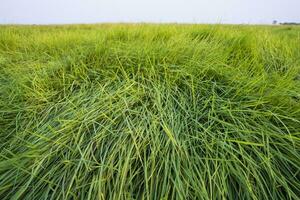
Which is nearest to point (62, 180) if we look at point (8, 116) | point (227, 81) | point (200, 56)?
point (8, 116)

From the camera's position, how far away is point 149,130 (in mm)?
937

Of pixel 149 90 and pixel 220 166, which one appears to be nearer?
pixel 220 166

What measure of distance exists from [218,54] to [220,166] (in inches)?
35.1

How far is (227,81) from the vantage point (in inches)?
50.3

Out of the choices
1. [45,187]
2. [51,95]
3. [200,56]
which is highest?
[200,56]

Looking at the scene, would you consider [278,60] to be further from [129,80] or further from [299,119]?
[129,80]

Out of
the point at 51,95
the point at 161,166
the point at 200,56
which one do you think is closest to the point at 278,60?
the point at 200,56

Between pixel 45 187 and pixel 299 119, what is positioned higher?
pixel 299 119

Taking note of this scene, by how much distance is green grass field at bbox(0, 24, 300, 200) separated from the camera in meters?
0.83

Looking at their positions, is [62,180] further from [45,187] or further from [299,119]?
[299,119]

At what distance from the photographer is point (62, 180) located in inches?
33.9

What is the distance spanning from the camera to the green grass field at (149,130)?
0.83m

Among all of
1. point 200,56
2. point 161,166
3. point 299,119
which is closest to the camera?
point 161,166

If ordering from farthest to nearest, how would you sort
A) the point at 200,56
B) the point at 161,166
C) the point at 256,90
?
the point at 200,56, the point at 256,90, the point at 161,166
